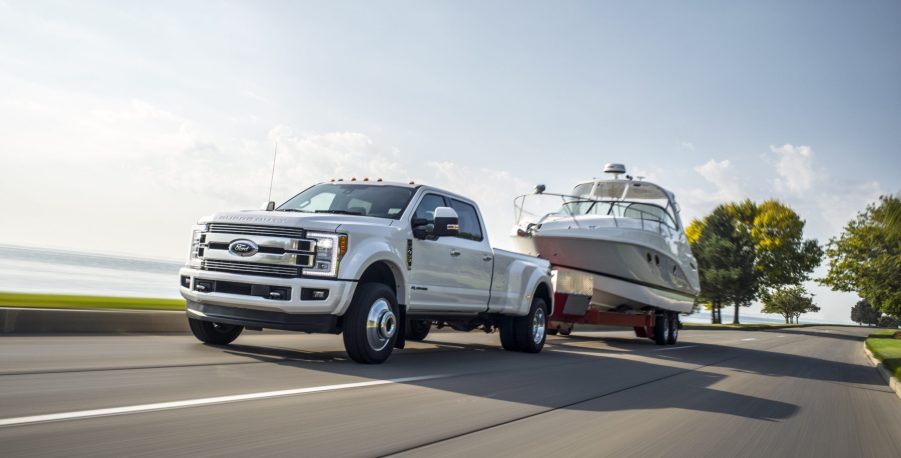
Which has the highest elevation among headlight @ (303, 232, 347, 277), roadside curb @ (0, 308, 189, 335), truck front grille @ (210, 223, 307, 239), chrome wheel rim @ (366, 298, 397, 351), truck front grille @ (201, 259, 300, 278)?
truck front grille @ (210, 223, 307, 239)

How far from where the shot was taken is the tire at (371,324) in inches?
321

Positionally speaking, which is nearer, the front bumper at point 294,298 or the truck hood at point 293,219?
the front bumper at point 294,298

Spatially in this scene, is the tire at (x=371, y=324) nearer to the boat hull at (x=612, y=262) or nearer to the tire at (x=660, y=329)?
the boat hull at (x=612, y=262)

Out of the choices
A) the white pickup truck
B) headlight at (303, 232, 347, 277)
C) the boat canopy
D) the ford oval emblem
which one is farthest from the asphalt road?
the boat canopy

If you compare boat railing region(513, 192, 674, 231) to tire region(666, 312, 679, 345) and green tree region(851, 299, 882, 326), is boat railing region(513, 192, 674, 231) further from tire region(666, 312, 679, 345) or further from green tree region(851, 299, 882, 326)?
green tree region(851, 299, 882, 326)

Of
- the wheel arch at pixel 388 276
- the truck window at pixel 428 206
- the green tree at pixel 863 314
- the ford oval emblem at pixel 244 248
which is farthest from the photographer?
the green tree at pixel 863 314

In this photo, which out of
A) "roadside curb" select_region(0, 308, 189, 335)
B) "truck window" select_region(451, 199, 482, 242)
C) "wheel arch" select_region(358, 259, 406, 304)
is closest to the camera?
"wheel arch" select_region(358, 259, 406, 304)

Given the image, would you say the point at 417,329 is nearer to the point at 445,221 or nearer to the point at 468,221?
the point at 468,221

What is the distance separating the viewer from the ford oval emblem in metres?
8.08

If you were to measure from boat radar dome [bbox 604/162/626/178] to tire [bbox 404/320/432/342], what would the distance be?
8.67 metres

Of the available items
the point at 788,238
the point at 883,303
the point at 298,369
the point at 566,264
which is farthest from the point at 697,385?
the point at 788,238

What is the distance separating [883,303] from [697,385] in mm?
52198

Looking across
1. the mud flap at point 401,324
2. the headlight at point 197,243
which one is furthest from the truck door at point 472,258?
the headlight at point 197,243

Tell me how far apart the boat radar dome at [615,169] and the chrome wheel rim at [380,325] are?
41.3 feet
